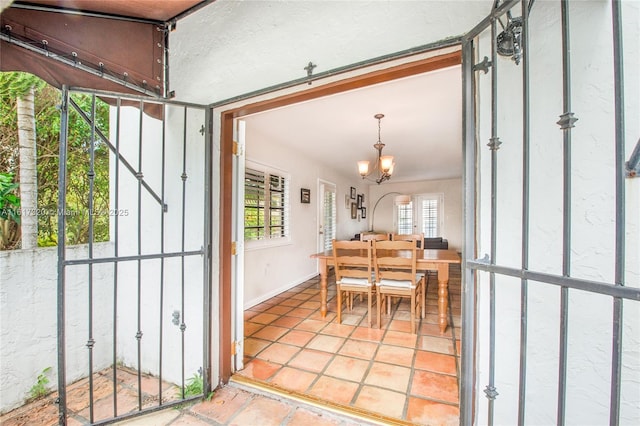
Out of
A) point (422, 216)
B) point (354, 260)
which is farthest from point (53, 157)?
point (422, 216)

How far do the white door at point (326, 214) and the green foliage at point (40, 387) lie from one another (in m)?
3.78

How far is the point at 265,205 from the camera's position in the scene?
364 centimetres

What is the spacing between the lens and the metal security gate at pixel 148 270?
1.56 m

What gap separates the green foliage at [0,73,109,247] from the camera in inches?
62.6

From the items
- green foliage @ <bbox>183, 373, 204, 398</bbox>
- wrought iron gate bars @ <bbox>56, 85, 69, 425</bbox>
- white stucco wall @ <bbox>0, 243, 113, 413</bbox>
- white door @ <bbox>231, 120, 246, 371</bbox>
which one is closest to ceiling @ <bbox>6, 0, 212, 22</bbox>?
wrought iron gate bars @ <bbox>56, 85, 69, 425</bbox>

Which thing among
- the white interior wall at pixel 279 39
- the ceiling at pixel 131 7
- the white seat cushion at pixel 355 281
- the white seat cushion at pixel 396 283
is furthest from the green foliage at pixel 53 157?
the white seat cushion at pixel 396 283

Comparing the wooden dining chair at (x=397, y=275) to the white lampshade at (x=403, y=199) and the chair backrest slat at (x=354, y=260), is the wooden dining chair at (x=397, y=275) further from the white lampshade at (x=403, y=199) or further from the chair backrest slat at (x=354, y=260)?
the white lampshade at (x=403, y=199)

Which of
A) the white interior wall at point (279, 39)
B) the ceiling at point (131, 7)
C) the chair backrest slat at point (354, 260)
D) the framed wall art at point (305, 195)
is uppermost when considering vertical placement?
the ceiling at point (131, 7)

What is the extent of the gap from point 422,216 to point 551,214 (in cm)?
741

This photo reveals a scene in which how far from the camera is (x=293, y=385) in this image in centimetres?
170

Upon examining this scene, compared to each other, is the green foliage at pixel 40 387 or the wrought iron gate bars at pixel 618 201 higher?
the wrought iron gate bars at pixel 618 201

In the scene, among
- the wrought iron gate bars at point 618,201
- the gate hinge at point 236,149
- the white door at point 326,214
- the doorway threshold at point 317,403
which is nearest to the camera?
the wrought iron gate bars at point 618,201

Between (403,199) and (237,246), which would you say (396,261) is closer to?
(237,246)

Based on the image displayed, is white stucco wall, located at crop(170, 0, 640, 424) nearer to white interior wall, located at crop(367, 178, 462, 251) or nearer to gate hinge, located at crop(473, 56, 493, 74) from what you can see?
gate hinge, located at crop(473, 56, 493, 74)
